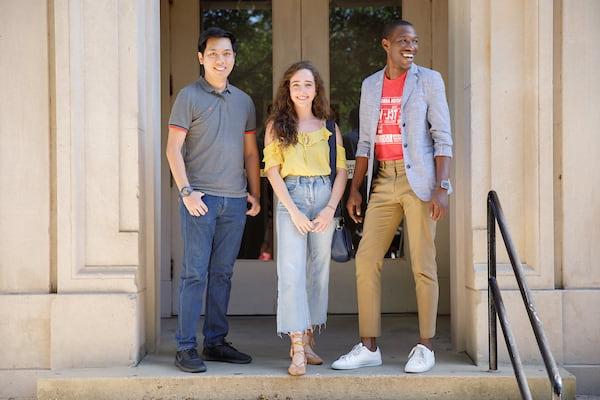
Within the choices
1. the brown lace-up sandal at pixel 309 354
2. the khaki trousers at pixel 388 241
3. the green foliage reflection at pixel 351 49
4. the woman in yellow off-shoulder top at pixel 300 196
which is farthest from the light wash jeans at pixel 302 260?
the green foliage reflection at pixel 351 49

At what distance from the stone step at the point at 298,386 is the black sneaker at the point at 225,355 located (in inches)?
11.9

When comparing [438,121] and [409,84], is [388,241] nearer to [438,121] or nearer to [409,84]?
[438,121]

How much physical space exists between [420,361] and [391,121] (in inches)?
58.6

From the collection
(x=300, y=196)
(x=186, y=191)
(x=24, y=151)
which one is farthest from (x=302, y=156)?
(x=24, y=151)

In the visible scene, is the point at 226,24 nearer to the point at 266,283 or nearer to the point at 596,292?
the point at 266,283

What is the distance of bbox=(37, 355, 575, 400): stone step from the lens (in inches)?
185

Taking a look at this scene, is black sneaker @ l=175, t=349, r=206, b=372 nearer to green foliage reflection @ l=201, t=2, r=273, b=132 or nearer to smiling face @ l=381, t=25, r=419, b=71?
smiling face @ l=381, t=25, r=419, b=71

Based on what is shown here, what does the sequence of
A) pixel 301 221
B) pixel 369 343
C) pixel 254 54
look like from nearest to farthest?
1. pixel 301 221
2. pixel 369 343
3. pixel 254 54

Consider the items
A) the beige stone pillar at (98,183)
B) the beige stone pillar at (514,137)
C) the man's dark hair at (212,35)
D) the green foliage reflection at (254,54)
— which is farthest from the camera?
the green foliage reflection at (254,54)

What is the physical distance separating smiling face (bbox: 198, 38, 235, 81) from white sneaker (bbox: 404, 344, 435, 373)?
2.09m

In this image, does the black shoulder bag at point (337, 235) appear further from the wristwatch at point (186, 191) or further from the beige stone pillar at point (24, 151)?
the beige stone pillar at point (24, 151)

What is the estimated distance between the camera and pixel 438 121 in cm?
481

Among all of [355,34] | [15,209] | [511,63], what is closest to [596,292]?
[511,63]

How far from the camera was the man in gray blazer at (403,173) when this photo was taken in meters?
4.80
